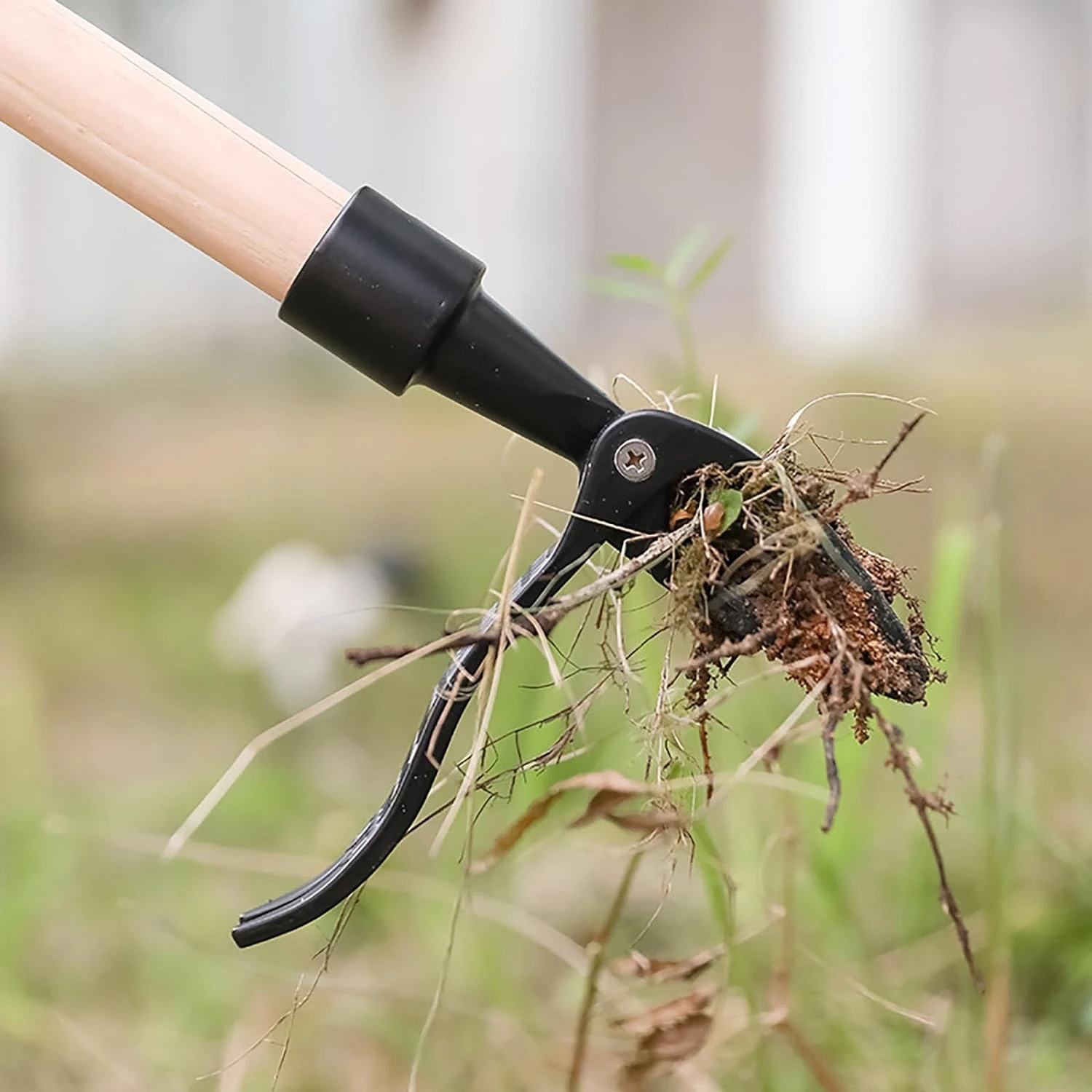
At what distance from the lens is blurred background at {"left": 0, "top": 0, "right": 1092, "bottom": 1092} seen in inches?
19.4

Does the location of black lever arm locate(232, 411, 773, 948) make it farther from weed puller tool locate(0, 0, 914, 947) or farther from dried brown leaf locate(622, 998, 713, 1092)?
dried brown leaf locate(622, 998, 713, 1092)

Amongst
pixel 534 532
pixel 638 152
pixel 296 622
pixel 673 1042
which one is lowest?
pixel 296 622

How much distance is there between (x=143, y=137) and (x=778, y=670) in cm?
20

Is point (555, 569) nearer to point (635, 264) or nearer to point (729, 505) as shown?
point (729, 505)

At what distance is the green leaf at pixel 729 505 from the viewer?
28 cm

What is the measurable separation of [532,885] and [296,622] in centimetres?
38

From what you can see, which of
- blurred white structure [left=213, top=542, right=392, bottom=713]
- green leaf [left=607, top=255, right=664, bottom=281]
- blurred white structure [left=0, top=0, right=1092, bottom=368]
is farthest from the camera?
blurred white structure [left=0, top=0, right=1092, bottom=368]

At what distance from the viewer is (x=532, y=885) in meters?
0.67

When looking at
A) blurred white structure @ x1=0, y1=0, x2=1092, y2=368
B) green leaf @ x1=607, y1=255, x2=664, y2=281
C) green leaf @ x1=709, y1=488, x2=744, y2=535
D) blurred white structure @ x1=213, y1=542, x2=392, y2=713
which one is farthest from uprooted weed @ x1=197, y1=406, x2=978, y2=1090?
blurred white structure @ x1=0, y1=0, x2=1092, y2=368

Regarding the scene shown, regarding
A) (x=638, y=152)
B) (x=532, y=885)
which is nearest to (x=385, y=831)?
(x=532, y=885)

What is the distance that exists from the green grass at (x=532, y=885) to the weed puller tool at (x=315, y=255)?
0.19 feet

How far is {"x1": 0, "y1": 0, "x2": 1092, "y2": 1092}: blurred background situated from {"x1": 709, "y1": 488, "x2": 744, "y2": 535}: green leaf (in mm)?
89

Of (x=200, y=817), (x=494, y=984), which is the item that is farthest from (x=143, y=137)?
(x=494, y=984)

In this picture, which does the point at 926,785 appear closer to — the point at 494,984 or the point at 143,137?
the point at 494,984
